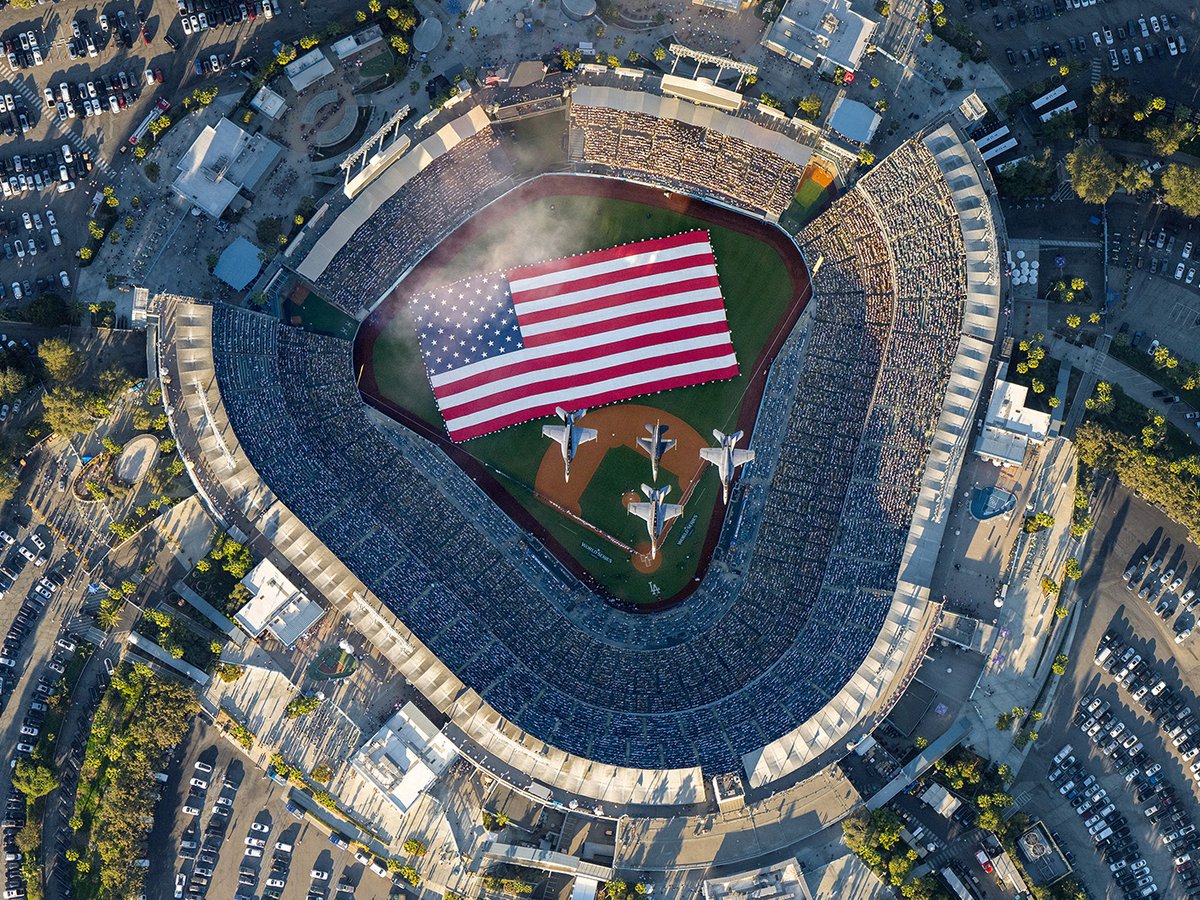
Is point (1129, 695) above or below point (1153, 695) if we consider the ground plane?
below

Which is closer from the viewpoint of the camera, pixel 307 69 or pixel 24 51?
pixel 307 69

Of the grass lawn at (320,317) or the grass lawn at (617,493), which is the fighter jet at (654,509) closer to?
the grass lawn at (617,493)

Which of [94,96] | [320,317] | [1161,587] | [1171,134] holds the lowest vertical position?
[1161,587]

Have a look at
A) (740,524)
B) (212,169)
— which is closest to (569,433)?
(740,524)

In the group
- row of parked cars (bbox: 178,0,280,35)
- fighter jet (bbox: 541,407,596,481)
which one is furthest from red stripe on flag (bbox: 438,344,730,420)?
row of parked cars (bbox: 178,0,280,35)

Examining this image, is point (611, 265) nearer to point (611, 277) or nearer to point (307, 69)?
point (611, 277)

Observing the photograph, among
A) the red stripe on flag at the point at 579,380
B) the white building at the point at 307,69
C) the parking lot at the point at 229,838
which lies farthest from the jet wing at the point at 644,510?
the white building at the point at 307,69

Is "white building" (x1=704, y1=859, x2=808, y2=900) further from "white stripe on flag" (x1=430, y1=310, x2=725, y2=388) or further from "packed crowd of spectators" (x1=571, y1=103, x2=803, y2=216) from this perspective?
"packed crowd of spectators" (x1=571, y1=103, x2=803, y2=216)
